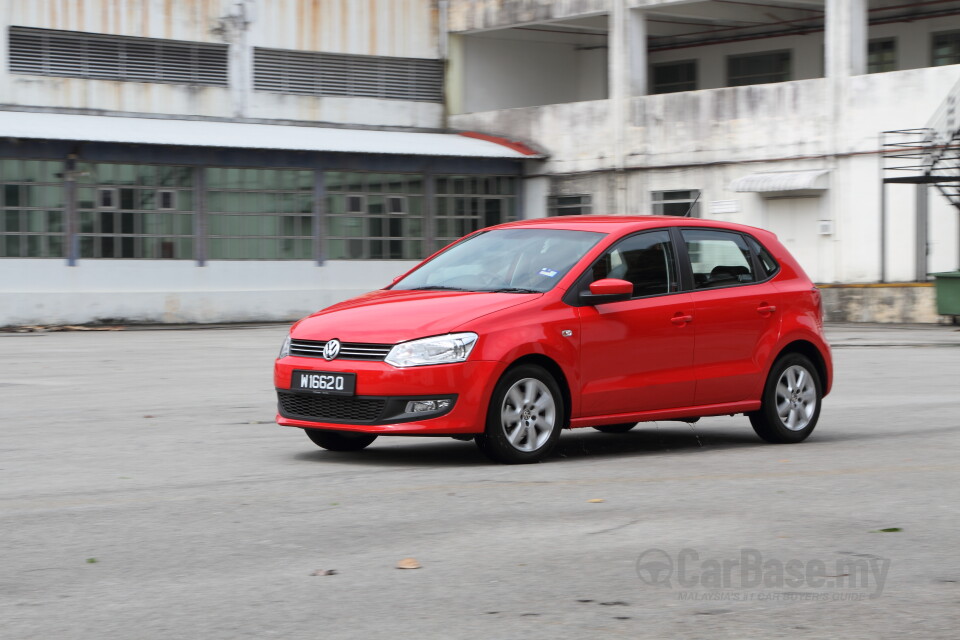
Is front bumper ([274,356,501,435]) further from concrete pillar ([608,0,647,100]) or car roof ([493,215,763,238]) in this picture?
concrete pillar ([608,0,647,100])

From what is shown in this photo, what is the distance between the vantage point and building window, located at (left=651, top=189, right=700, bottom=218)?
3572 centimetres

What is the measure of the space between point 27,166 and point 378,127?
10427 mm

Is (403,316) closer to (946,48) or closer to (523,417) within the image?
(523,417)

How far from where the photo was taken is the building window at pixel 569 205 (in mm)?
37844

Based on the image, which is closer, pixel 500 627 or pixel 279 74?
pixel 500 627

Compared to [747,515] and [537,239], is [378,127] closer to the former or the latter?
[537,239]

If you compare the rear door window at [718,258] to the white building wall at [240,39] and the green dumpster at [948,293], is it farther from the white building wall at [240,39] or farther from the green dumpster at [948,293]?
the white building wall at [240,39]

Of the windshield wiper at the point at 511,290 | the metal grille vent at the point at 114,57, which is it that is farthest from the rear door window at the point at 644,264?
the metal grille vent at the point at 114,57

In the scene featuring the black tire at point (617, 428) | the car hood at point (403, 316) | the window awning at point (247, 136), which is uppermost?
the window awning at point (247, 136)

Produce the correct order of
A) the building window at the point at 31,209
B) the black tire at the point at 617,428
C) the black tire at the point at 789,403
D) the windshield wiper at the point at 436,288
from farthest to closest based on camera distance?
the building window at the point at 31,209 → the black tire at the point at 617,428 → the black tire at the point at 789,403 → the windshield wiper at the point at 436,288

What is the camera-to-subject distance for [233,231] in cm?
3425

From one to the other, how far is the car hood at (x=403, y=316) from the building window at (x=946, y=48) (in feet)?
94.7

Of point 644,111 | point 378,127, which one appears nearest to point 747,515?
point 644,111

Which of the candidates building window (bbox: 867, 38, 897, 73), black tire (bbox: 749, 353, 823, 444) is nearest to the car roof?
black tire (bbox: 749, 353, 823, 444)
